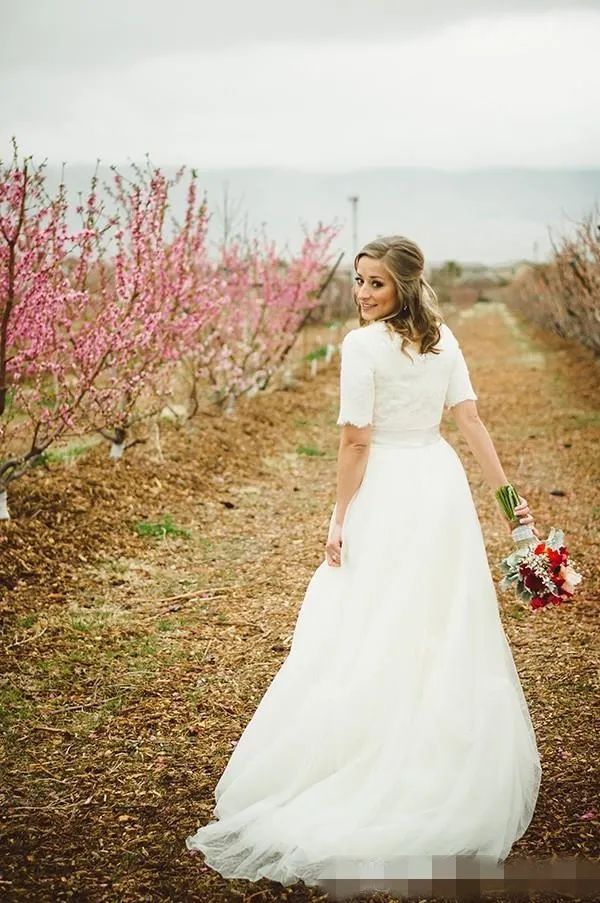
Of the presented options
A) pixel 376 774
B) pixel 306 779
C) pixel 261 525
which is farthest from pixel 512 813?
pixel 261 525

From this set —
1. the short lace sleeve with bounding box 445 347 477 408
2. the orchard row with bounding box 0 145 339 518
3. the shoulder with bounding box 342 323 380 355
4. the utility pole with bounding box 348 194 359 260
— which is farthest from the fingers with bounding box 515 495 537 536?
the utility pole with bounding box 348 194 359 260

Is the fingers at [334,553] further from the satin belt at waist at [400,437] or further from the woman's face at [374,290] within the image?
the woman's face at [374,290]

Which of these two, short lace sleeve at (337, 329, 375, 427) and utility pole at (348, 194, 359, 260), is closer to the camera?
short lace sleeve at (337, 329, 375, 427)

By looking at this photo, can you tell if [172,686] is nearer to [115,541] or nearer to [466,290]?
[115,541]

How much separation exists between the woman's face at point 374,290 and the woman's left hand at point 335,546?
0.77 meters

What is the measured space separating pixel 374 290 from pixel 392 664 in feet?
4.31

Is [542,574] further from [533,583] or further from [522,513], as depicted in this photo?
[522,513]

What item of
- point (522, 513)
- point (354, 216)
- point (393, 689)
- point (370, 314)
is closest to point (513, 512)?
point (522, 513)

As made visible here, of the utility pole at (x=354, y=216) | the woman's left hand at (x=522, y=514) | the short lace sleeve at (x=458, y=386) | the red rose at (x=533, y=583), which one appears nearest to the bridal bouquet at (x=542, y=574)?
the red rose at (x=533, y=583)

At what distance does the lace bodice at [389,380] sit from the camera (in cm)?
288

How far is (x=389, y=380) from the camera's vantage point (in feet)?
9.56

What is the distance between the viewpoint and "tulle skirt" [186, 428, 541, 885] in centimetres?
273

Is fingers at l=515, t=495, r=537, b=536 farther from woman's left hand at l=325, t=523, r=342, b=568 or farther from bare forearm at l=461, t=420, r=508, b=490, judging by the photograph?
woman's left hand at l=325, t=523, r=342, b=568

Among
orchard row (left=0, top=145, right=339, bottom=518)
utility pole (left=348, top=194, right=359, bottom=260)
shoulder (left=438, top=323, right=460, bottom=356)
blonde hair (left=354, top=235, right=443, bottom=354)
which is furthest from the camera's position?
utility pole (left=348, top=194, right=359, bottom=260)
